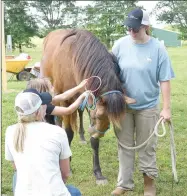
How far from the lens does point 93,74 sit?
3.92 metres

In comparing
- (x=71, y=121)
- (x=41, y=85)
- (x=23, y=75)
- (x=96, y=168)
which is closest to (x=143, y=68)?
(x=41, y=85)

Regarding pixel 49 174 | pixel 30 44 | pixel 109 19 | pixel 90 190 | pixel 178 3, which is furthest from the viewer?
pixel 30 44

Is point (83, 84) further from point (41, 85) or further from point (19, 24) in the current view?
point (19, 24)

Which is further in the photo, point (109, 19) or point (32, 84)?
point (109, 19)

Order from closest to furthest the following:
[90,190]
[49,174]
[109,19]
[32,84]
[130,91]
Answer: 1. [49,174]
2. [32,84]
3. [130,91]
4. [90,190]
5. [109,19]

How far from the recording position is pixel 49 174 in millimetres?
2408

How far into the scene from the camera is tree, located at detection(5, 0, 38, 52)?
779 inches

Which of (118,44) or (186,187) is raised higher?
(118,44)

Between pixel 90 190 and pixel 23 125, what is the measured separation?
1.87 metres

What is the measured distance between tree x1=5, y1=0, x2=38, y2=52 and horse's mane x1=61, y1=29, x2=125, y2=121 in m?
15.7

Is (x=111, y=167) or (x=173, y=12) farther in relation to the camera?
(x=173, y=12)

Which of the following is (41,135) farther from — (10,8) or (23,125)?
(10,8)

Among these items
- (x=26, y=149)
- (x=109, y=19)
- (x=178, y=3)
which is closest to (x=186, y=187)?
(x=26, y=149)

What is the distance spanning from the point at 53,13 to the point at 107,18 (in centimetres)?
629
